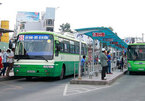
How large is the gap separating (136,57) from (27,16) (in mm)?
57292

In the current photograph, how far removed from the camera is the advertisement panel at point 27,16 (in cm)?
7644

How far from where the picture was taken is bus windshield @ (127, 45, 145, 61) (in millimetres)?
24688

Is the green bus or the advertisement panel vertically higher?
the advertisement panel

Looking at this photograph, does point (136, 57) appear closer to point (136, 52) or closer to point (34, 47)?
point (136, 52)

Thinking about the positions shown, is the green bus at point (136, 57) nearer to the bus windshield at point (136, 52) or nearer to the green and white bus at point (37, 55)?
the bus windshield at point (136, 52)

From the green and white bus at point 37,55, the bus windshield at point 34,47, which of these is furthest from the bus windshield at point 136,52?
the bus windshield at point 34,47

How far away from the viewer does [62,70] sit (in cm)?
1853

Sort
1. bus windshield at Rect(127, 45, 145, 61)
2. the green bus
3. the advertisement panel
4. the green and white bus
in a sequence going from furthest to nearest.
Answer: the advertisement panel < bus windshield at Rect(127, 45, 145, 61) < the green bus < the green and white bus

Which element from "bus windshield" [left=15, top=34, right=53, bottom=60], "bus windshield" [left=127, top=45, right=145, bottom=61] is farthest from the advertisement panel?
"bus windshield" [left=15, top=34, right=53, bottom=60]

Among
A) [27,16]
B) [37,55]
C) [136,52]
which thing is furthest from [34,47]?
[27,16]

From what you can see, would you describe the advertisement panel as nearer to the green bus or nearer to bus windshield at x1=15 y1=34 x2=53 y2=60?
the green bus

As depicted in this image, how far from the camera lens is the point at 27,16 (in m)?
78.1

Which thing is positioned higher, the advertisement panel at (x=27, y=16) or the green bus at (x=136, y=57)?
the advertisement panel at (x=27, y=16)

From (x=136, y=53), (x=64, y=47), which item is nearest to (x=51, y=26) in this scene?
(x=136, y=53)
